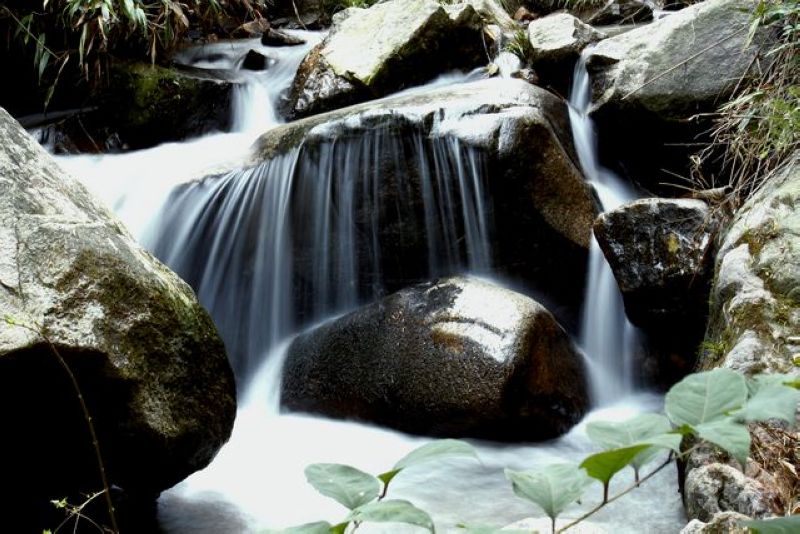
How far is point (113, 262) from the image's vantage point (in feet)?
7.75

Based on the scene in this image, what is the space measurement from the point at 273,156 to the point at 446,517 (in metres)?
2.97

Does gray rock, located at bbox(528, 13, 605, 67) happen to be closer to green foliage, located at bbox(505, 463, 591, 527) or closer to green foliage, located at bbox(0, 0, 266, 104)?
green foliage, located at bbox(0, 0, 266, 104)

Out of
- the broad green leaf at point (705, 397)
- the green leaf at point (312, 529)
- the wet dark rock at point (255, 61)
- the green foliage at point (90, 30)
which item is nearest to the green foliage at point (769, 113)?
the broad green leaf at point (705, 397)

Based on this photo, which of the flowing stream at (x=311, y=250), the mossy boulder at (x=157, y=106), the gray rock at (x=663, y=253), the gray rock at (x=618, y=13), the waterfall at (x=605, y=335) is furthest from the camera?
the gray rock at (x=618, y=13)

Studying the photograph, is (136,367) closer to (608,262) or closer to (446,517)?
(446,517)

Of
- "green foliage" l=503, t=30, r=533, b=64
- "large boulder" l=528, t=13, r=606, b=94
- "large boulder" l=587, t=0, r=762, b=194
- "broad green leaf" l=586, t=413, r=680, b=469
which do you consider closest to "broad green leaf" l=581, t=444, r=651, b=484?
"broad green leaf" l=586, t=413, r=680, b=469

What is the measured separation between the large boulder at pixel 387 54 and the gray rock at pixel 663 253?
10.1 ft

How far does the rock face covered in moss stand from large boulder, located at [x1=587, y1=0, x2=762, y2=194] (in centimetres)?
126

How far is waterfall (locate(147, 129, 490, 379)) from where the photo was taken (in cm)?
459

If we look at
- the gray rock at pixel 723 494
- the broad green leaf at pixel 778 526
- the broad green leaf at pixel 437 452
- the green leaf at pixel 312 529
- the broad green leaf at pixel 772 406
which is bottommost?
the gray rock at pixel 723 494

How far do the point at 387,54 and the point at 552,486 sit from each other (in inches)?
247

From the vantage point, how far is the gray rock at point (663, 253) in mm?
3898

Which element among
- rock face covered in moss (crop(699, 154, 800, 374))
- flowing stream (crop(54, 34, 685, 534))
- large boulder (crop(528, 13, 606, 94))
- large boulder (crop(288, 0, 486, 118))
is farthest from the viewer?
large boulder (crop(288, 0, 486, 118))

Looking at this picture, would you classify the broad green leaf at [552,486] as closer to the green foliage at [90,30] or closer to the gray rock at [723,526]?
the gray rock at [723,526]
